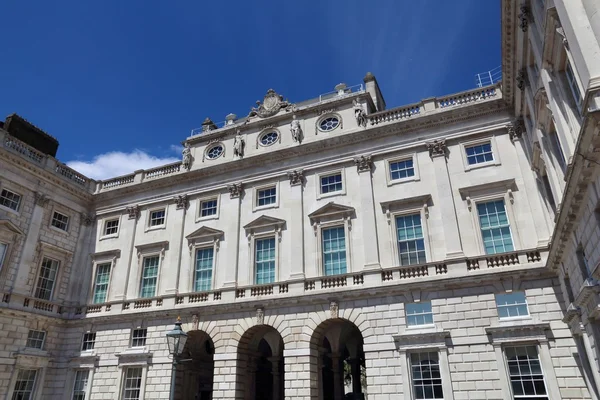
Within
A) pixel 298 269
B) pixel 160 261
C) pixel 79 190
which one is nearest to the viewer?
pixel 298 269

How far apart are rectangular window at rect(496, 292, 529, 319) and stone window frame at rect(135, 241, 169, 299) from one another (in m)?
18.0

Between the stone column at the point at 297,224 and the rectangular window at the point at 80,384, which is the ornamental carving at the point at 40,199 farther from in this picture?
the stone column at the point at 297,224

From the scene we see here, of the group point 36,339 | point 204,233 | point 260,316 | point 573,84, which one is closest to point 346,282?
point 260,316

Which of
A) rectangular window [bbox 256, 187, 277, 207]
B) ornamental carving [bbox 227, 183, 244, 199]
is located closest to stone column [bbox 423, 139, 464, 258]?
rectangular window [bbox 256, 187, 277, 207]

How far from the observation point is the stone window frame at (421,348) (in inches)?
698

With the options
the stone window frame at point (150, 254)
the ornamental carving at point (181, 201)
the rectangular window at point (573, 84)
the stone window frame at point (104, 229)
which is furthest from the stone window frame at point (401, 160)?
the stone window frame at point (104, 229)

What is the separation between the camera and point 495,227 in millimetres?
19719

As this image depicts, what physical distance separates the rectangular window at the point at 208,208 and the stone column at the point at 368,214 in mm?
8998

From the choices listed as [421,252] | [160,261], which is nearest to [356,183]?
[421,252]

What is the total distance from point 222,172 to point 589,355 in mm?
20019

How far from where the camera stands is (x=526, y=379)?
16.7 m

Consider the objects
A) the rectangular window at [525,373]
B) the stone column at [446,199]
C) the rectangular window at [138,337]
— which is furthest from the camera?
the rectangular window at [138,337]

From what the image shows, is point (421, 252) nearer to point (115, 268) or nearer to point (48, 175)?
point (115, 268)

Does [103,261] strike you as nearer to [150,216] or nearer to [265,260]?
[150,216]
